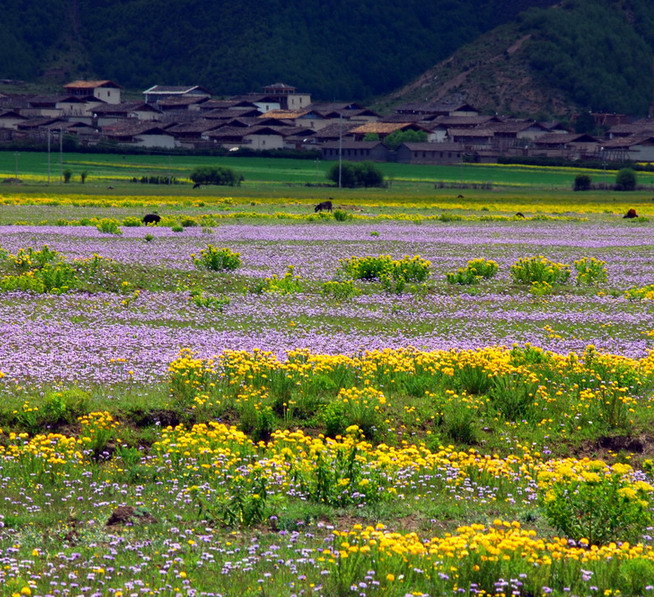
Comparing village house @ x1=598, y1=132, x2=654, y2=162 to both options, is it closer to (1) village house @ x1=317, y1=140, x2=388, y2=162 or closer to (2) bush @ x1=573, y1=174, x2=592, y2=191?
(1) village house @ x1=317, y1=140, x2=388, y2=162

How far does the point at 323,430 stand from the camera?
502 inches

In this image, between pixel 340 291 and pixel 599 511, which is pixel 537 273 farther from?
pixel 599 511

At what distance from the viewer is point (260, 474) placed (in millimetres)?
9812

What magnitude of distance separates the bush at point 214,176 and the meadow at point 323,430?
7453 centimetres

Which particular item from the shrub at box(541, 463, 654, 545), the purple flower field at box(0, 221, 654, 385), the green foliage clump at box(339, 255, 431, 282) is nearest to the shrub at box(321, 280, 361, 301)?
the purple flower field at box(0, 221, 654, 385)

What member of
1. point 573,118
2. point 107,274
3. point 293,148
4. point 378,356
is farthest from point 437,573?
point 573,118

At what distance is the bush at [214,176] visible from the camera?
102812mm

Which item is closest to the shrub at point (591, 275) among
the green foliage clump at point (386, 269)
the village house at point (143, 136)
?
the green foliage clump at point (386, 269)

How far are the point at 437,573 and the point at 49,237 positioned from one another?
3350cm

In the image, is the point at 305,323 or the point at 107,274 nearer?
the point at 305,323

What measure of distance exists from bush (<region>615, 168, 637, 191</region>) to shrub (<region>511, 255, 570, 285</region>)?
275 feet

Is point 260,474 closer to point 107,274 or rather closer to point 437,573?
point 437,573

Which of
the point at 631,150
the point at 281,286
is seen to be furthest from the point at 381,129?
the point at 281,286

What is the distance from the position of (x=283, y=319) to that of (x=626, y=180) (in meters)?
94.1
